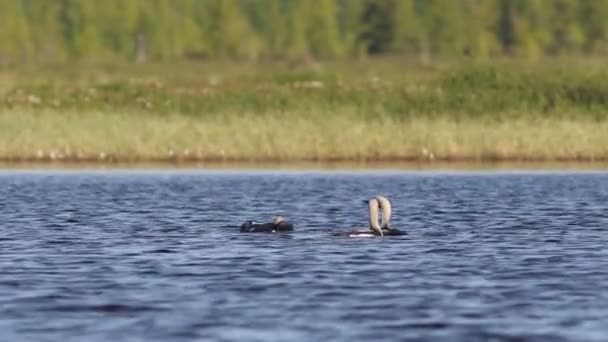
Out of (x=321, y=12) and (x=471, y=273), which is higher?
(x=321, y=12)

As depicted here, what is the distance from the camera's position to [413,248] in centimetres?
2348

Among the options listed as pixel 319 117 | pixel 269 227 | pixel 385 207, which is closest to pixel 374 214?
pixel 385 207

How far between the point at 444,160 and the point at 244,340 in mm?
27914

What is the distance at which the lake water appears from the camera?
16.0 m

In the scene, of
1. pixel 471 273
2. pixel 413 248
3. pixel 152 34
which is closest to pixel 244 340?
pixel 471 273

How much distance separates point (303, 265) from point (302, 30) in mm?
125893

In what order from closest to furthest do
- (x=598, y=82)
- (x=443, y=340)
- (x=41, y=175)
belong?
(x=443, y=340) < (x=41, y=175) < (x=598, y=82)

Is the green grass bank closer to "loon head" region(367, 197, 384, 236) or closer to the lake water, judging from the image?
the lake water

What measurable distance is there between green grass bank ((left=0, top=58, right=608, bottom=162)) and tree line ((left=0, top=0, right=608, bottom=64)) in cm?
→ 8138

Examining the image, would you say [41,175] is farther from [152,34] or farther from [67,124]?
[152,34]

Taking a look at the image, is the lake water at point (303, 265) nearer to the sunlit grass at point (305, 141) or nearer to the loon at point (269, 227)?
the loon at point (269, 227)

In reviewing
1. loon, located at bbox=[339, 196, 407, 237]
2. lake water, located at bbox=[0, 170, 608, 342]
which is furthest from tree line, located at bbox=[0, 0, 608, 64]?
loon, located at bbox=[339, 196, 407, 237]

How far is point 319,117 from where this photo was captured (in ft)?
148

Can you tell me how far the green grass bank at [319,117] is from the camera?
42.2m
